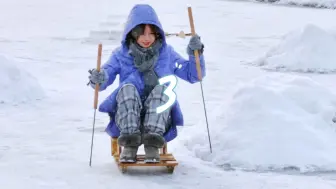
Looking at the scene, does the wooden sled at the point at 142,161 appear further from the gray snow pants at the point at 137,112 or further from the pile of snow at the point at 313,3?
the pile of snow at the point at 313,3

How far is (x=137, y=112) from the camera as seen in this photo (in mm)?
4859

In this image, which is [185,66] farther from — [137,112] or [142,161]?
[142,161]

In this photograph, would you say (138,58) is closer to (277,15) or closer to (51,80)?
(51,80)

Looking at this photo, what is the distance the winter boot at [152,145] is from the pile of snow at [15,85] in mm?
3272

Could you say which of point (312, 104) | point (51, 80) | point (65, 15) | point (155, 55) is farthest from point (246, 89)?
point (65, 15)

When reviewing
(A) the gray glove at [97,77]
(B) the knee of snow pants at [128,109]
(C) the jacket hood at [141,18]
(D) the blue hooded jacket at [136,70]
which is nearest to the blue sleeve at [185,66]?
(D) the blue hooded jacket at [136,70]

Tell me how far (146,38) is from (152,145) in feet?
2.35

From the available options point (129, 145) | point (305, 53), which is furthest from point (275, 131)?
point (305, 53)

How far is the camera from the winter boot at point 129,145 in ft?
15.7

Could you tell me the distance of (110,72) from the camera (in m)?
5.03

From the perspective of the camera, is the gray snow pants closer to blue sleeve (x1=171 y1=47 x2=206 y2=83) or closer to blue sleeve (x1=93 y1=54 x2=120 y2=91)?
blue sleeve (x1=93 y1=54 x2=120 y2=91)

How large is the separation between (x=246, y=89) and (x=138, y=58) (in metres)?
1.09

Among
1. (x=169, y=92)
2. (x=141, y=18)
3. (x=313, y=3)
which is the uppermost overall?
(x=313, y=3)

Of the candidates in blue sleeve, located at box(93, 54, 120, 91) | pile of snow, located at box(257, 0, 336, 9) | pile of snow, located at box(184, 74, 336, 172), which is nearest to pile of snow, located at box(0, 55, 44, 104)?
pile of snow, located at box(184, 74, 336, 172)
